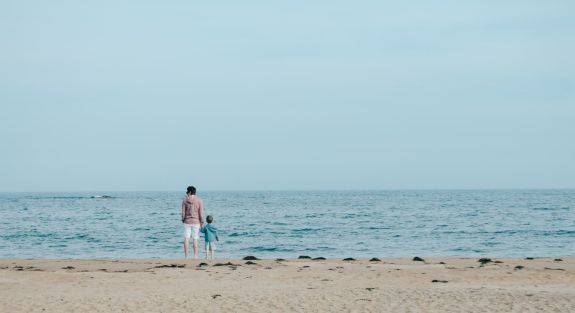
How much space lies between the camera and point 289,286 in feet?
46.8

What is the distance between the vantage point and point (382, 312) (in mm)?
11078

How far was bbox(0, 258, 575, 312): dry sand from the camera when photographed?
11.7 meters

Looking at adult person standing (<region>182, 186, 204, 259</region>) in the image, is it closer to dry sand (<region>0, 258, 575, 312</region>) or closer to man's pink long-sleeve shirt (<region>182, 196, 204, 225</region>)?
man's pink long-sleeve shirt (<region>182, 196, 204, 225</region>)

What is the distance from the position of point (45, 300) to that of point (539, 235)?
27.8 m

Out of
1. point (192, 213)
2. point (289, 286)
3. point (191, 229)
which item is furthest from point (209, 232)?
point (289, 286)

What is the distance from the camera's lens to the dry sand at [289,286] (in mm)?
11695

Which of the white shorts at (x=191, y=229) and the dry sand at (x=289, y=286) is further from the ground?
the white shorts at (x=191, y=229)

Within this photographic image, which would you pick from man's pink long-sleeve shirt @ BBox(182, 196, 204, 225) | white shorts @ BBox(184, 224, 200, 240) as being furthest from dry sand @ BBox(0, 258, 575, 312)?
man's pink long-sleeve shirt @ BBox(182, 196, 204, 225)

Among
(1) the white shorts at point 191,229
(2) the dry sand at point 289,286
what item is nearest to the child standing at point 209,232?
(1) the white shorts at point 191,229

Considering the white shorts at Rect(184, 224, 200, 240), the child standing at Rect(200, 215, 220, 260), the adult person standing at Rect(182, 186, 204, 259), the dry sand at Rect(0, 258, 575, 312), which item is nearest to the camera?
the dry sand at Rect(0, 258, 575, 312)

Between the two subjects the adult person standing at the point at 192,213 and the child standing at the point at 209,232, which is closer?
the adult person standing at the point at 192,213

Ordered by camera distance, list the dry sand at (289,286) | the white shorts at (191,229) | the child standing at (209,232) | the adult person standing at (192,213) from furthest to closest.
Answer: the child standing at (209,232), the white shorts at (191,229), the adult person standing at (192,213), the dry sand at (289,286)

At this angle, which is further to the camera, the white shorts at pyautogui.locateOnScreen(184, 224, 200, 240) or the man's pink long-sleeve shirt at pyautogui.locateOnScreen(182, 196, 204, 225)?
the white shorts at pyautogui.locateOnScreen(184, 224, 200, 240)

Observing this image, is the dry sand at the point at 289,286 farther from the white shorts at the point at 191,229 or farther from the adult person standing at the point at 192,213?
the adult person standing at the point at 192,213
